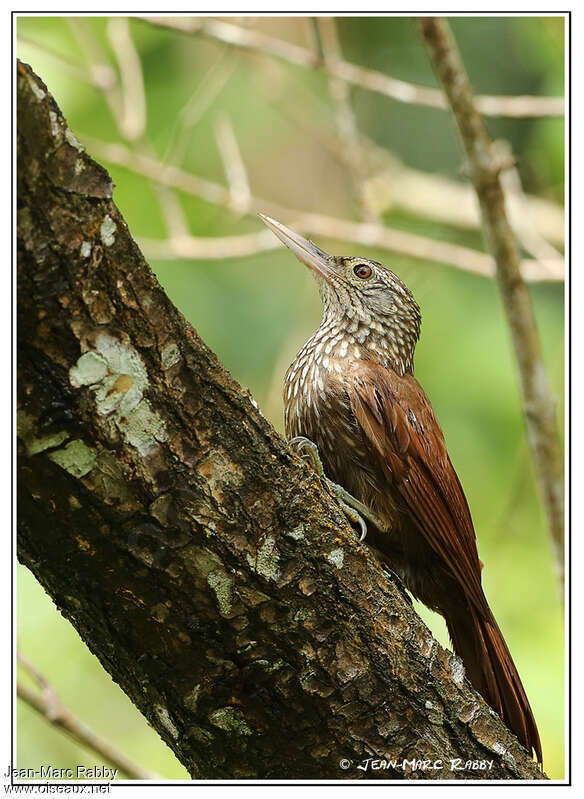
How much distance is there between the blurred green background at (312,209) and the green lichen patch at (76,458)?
1.85 m

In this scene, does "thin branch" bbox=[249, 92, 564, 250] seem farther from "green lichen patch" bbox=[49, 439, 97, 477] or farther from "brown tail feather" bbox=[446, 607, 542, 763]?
"green lichen patch" bbox=[49, 439, 97, 477]

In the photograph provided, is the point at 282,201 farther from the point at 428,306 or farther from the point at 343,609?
the point at 343,609

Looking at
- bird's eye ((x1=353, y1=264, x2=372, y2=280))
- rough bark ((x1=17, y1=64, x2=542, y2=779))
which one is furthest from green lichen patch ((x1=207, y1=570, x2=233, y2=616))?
bird's eye ((x1=353, y1=264, x2=372, y2=280))

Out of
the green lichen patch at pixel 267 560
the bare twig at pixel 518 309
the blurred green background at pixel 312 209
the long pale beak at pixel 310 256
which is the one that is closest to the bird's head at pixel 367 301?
the long pale beak at pixel 310 256

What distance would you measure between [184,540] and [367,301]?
1757 mm

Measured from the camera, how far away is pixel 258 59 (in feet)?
15.6

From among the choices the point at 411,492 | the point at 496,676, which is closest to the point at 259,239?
the point at 411,492

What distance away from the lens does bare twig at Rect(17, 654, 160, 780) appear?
249cm

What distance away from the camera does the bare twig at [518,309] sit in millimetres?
3369

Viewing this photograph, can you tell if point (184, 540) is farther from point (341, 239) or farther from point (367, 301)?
point (341, 239)

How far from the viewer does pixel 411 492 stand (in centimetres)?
258

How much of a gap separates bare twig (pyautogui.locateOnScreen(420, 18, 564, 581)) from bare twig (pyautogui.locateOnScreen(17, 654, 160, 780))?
1.74 metres
